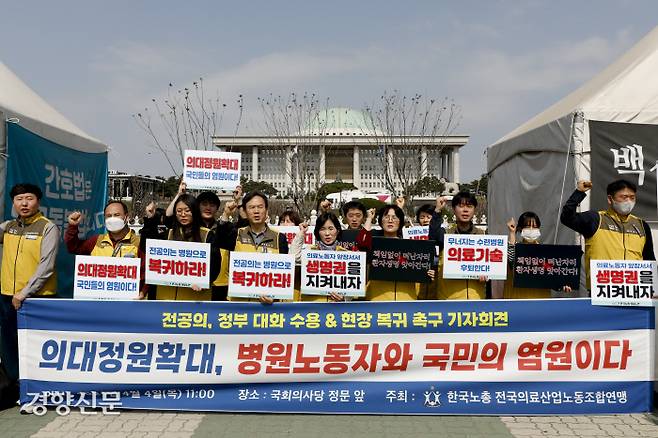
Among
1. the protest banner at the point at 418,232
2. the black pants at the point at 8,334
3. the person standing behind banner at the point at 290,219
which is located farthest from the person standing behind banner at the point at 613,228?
the black pants at the point at 8,334

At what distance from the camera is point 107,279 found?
4.31 metres

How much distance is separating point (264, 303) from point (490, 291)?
2192 millimetres

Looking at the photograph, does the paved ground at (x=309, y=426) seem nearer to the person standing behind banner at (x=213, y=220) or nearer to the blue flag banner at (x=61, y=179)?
the person standing behind banner at (x=213, y=220)

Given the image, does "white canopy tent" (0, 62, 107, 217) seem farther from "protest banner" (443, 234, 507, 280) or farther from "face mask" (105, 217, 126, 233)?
"protest banner" (443, 234, 507, 280)

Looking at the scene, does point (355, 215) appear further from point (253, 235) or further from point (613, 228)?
point (613, 228)

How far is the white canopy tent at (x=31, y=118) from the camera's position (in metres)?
5.21

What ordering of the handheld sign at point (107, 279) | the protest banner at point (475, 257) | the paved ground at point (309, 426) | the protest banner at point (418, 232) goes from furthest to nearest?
1. the protest banner at point (418, 232)
2. the protest banner at point (475, 257)
3. the handheld sign at point (107, 279)
4. the paved ground at point (309, 426)

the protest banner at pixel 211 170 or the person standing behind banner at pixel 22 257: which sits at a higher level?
the protest banner at pixel 211 170

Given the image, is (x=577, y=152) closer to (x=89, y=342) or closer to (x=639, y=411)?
(x=639, y=411)

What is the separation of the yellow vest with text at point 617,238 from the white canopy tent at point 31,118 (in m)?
5.20

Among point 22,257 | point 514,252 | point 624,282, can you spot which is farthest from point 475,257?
point 22,257

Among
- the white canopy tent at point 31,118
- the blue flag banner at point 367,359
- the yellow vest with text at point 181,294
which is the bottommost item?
the blue flag banner at point 367,359

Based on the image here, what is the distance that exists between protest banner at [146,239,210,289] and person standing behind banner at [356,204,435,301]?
128cm

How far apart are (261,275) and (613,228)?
115 inches
